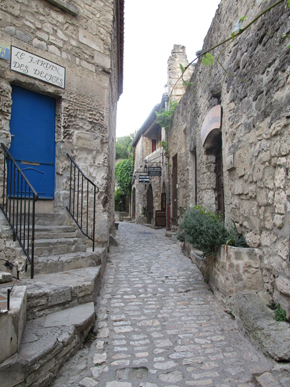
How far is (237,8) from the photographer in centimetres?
377

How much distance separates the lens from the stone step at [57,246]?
145 inches

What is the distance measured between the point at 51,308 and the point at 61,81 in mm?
3721

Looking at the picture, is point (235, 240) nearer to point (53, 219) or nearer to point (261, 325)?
point (261, 325)

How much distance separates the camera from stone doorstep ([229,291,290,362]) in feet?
6.70

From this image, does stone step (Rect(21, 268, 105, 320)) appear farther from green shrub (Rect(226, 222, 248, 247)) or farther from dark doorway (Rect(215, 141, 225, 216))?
dark doorway (Rect(215, 141, 225, 216))

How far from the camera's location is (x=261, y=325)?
230 cm

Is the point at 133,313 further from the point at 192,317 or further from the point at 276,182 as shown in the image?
the point at 276,182

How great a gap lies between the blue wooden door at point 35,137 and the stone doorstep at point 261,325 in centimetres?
336

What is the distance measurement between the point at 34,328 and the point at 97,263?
1770 mm

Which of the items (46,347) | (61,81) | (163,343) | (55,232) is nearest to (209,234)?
(163,343)

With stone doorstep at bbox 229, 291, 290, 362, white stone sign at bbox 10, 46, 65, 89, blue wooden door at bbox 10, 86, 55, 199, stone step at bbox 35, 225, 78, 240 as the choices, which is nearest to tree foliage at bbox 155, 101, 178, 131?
white stone sign at bbox 10, 46, 65, 89

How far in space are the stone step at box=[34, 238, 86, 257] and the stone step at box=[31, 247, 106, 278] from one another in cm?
9

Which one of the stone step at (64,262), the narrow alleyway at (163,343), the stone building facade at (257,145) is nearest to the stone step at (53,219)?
the stone step at (64,262)

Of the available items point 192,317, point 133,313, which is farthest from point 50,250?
point 192,317
